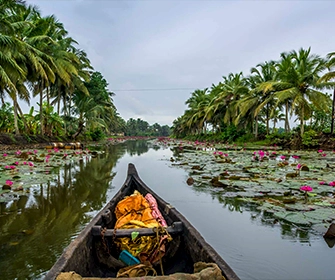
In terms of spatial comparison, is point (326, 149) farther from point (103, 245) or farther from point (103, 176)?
point (103, 245)

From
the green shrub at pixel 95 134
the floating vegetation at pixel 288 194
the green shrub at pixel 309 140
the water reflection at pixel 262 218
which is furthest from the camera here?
the green shrub at pixel 95 134

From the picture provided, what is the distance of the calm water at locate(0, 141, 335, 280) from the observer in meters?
2.38

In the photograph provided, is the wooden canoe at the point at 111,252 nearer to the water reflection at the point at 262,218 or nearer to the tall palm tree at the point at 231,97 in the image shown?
the water reflection at the point at 262,218

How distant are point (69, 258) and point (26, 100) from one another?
1910 cm

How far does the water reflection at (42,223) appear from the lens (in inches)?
94.1

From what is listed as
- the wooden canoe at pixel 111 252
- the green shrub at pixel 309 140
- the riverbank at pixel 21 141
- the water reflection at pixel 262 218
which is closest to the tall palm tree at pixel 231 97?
the green shrub at pixel 309 140

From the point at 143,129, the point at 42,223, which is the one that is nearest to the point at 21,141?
the point at 42,223

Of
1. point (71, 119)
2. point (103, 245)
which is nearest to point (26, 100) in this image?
point (71, 119)

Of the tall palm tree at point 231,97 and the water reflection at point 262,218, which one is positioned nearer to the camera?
the water reflection at point 262,218

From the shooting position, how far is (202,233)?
3.30 m

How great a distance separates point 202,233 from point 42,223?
6.87 ft

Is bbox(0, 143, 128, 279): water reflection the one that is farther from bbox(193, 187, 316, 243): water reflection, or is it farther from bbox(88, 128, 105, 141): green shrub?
bbox(88, 128, 105, 141): green shrub

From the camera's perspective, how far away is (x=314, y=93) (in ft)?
54.1

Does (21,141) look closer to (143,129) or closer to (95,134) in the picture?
(95,134)
